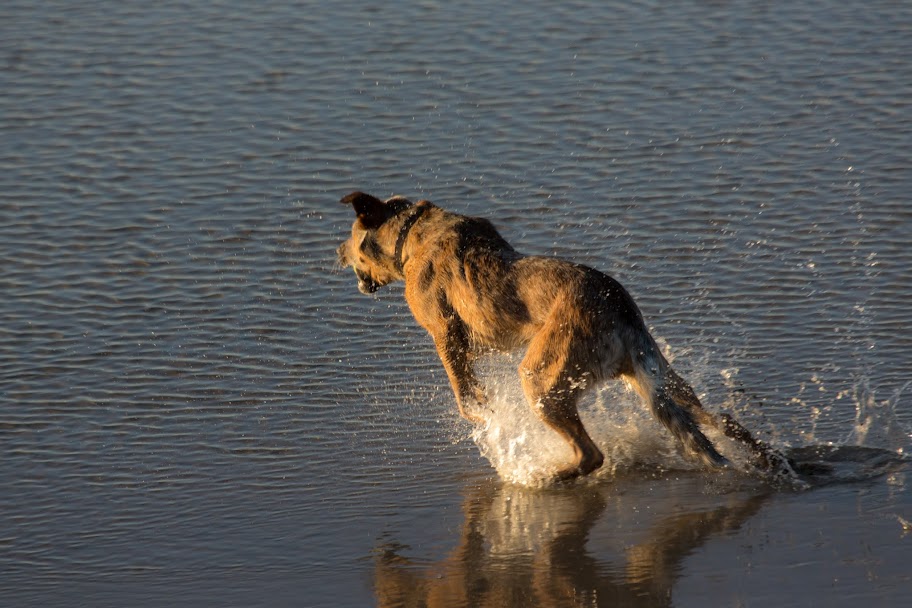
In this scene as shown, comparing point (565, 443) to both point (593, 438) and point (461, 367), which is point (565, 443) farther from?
point (461, 367)

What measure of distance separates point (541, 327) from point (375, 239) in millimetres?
1677

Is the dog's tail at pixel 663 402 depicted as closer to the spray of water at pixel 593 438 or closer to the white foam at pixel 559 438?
the spray of water at pixel 593 438

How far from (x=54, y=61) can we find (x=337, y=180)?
492 cm

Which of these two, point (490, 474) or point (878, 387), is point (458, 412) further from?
point (878, 387)

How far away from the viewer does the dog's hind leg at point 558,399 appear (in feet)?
25.3

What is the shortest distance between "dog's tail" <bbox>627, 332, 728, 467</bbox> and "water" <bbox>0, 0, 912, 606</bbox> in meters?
0.26

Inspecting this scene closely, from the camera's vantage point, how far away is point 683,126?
13.5 m

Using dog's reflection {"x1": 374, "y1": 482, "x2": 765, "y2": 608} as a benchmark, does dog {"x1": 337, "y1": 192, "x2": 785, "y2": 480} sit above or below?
above

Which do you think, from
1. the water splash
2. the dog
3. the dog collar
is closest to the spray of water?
the water splash

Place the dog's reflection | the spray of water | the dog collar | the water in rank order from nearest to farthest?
the dog's reflection
the water
the spray of water
the dog collar

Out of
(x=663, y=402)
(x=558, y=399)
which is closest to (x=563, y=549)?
(x=558, y=399)

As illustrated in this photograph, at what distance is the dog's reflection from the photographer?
21.7 ft

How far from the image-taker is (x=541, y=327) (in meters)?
7.99

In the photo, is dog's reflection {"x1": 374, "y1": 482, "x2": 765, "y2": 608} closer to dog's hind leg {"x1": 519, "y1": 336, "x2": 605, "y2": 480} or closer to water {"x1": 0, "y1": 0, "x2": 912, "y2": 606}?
water {"x1": 0, "y1": 0, "x2": 912, "y2": 606}
